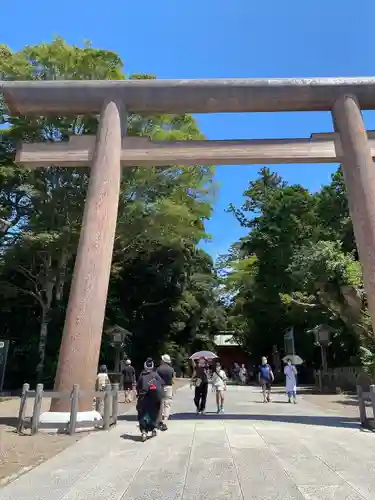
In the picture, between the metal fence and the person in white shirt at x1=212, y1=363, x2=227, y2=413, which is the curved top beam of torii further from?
the person in white shirt at x1=212, y1=363, x2=227, y2=413

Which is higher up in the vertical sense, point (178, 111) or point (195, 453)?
point (178, 111)

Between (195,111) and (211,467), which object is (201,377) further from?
(195,111)

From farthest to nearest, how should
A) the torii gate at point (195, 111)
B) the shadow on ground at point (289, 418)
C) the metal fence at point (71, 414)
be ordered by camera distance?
the torii gate at point (195, 111) < the shadow on ground at point (289, 418) < the metal fence at point (71, 414)

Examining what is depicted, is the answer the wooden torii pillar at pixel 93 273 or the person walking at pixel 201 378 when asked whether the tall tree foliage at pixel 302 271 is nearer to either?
the person walking at pixel 201 378

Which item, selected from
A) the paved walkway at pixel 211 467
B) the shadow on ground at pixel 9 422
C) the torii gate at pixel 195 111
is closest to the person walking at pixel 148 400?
the paved walkway at pixel 211 467

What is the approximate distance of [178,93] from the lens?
1159cm

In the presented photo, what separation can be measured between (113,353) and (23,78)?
16105 millimetres

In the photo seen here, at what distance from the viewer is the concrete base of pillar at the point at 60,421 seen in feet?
28.8

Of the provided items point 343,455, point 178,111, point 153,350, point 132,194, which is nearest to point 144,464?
point 343,455

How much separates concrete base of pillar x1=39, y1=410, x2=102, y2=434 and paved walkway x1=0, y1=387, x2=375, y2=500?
0.51 metres

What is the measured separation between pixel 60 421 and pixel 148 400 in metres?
2.13

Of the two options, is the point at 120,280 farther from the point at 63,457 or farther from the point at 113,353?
the point at 63,457

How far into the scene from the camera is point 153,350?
103ft

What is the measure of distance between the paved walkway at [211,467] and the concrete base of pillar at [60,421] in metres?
0.51
